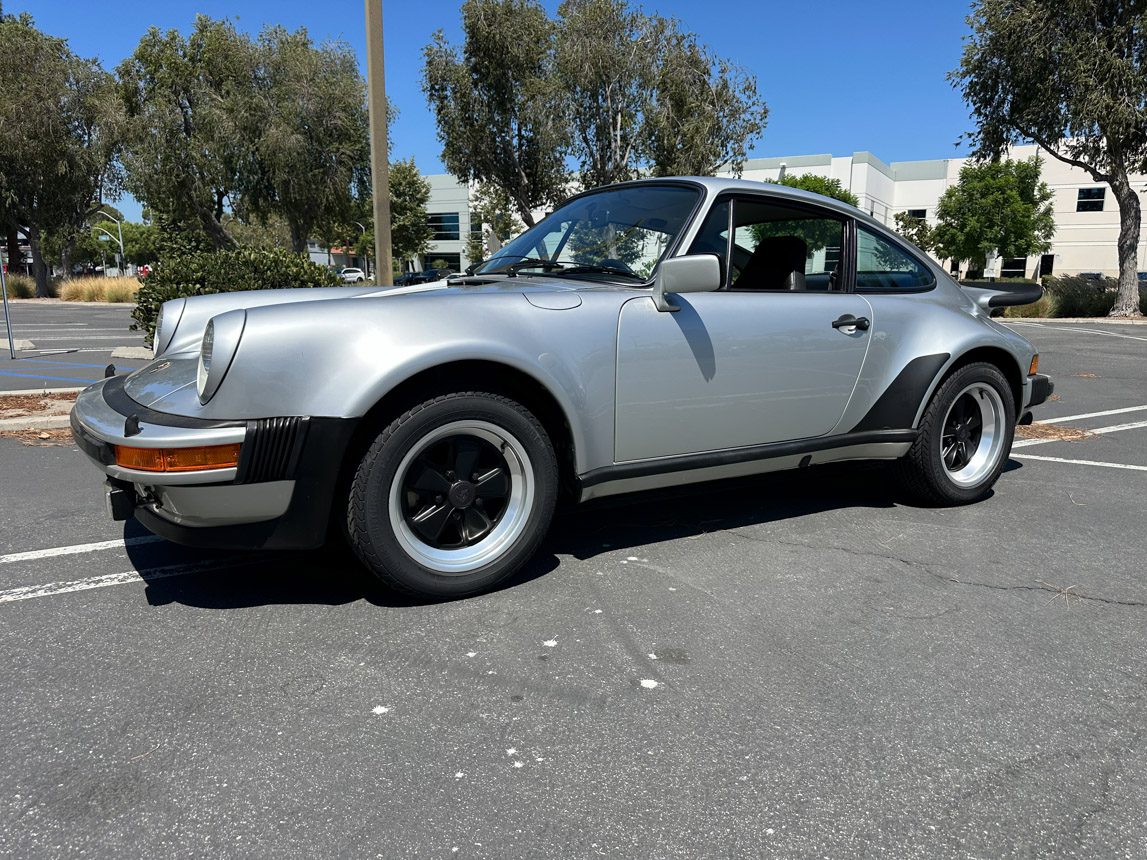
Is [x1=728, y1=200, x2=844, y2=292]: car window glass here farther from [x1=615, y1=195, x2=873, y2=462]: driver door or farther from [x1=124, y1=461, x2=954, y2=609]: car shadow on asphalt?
[x1=124, y1=461, x2=954, y2=609]: car shadow on asphalt

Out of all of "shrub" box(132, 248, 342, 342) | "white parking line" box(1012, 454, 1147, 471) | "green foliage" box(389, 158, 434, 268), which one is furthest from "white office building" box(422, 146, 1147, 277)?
"white parking line" box(1012, 454, 1147, 471)

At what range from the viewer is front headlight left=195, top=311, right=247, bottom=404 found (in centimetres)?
253

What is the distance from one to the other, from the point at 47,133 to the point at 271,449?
39.2m

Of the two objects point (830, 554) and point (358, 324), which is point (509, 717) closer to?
point (358, 324)

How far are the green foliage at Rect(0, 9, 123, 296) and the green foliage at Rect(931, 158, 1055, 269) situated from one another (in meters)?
43.2

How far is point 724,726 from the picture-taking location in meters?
2.16

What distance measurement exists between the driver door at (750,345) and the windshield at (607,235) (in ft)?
0.60

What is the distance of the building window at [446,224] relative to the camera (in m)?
77.0

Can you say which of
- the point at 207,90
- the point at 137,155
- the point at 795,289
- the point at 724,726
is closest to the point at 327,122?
the point at 207,90

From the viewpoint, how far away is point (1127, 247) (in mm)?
23312

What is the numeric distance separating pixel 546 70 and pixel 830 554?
21.7m

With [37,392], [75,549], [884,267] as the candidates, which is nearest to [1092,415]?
[884,267]

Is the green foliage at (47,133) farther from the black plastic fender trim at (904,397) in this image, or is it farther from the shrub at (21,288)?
the black plastic fender trim at (904,397)

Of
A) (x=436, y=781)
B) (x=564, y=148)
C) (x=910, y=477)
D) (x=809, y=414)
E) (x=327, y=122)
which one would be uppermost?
(x=327, y=122)
